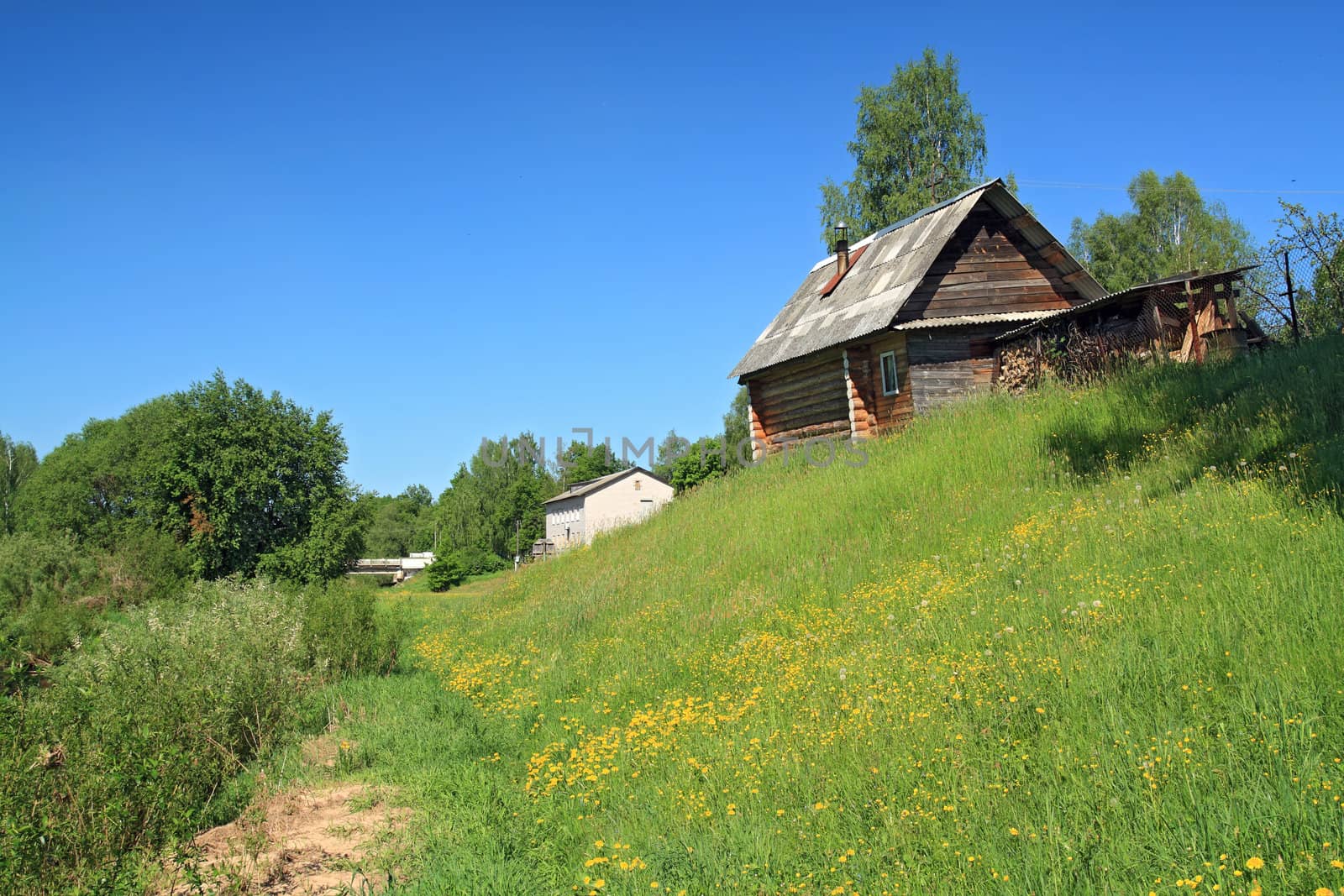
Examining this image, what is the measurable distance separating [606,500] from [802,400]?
98.8ft

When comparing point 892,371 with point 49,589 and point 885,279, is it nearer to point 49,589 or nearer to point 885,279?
point 885,279

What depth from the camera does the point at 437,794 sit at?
716cm

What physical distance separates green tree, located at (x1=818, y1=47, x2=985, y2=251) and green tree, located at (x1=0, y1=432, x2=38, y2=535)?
Answer: 6396 centimetres

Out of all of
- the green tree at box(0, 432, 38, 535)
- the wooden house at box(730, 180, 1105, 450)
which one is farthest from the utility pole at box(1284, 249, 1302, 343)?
the green tree at box(0, 432, 38, 535)

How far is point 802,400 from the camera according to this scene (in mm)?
22688

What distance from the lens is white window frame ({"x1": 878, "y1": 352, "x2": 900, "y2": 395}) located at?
1939 cm

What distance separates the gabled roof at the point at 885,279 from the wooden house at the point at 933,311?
35mm

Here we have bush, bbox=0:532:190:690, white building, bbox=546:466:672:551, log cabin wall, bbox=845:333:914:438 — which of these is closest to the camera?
log cabin wall, bbox=845:333:914:438

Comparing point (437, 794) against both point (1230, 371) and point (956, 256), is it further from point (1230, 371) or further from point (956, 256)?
point (956, 256)

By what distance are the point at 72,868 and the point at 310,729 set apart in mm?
5162

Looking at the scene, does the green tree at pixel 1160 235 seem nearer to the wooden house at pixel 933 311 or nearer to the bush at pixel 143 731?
the wooden house at pixel 933 311

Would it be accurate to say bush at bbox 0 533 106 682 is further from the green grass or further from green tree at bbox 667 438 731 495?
green tree at bbox 667 438 731 495

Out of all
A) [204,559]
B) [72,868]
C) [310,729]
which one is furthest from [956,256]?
[204,559]

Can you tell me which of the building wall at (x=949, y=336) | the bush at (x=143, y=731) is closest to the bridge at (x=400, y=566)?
the building wall at (x=949, y=336)
